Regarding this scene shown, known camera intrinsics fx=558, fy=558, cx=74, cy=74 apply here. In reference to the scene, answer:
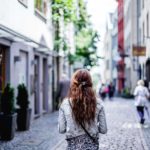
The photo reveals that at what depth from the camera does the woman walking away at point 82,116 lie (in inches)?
228

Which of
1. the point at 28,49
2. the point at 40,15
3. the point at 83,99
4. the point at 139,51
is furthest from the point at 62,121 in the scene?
the point at 139,51

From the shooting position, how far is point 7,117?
45.7 ft

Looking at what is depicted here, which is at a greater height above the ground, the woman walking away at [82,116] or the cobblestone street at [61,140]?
the woman walking away at [82,116]

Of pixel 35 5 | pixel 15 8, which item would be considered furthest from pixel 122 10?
pixel 15 8

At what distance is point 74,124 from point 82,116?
0.42 feet

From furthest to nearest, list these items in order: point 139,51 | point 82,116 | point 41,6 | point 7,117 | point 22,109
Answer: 1. point 139,51
2. point 41,6
3. point 22,109
4. point 7,117
5. point 82,116

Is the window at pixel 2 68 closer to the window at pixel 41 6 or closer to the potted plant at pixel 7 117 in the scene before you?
the potted plant at pixel 7 117

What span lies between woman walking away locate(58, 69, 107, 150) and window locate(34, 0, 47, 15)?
17.7m

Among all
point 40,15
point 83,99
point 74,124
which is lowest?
point 74,124

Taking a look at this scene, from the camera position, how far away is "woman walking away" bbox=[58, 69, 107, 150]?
5801 millimetres

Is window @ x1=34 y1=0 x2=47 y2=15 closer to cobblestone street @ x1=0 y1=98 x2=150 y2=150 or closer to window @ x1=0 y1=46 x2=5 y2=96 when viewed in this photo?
window @ x1=0 y1=46 x2=5 y2=96

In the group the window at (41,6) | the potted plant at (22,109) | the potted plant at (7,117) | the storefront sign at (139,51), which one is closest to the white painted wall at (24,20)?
the window at (41,6)

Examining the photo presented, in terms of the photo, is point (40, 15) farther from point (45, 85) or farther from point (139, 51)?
point (139, 51)

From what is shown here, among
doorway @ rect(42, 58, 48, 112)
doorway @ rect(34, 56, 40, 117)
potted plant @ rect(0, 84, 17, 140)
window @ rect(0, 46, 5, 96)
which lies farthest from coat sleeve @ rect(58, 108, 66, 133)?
doorway @ rect(42, 58, 48, 112)
